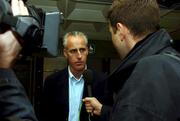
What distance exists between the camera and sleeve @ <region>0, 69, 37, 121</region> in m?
0.79

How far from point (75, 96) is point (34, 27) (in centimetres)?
161

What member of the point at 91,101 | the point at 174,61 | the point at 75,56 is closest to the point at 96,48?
the point at 75,56

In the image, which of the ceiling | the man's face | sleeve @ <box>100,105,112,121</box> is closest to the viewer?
sleeve @ <box>100,105,112,121</box>

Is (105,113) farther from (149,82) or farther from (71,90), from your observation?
(149,82)

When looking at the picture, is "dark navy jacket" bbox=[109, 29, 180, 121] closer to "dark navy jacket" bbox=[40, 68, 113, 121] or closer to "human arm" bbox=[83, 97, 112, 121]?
"human arm" bbox=[83, 97, 112, 121]

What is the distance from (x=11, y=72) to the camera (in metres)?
0.80

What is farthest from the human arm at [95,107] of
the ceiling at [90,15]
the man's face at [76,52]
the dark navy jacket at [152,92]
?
the ceiling at [90,15]

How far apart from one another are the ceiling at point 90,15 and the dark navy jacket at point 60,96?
1.60 metres

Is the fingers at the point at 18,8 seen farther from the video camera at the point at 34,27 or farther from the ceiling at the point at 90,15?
the ceiling at the point at 90,15

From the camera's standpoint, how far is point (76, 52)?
255 cm

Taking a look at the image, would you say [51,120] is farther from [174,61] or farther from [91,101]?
[174,61]

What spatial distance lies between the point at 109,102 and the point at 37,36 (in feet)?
4.87

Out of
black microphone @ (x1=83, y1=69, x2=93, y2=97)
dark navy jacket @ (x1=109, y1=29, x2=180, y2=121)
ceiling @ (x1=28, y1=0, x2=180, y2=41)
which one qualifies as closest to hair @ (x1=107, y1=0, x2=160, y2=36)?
dark navy jacket @ (x1=109, y1=29, x2=180, y2=121)

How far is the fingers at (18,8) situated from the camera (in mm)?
826
